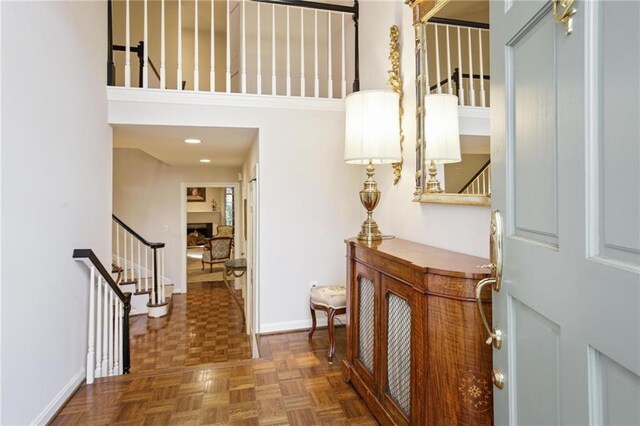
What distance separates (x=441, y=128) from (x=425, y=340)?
1.14m

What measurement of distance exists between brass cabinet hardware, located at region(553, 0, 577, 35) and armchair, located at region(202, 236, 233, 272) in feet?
26.0

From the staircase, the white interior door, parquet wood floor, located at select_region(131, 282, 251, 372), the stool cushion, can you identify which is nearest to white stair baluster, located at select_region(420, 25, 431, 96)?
the white interior door

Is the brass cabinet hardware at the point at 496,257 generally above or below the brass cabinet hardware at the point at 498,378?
above

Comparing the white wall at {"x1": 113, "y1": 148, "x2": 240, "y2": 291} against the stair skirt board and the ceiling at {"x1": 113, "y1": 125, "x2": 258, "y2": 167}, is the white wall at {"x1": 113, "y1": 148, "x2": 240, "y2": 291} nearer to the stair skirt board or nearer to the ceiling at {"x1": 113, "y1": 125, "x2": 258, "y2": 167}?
the ceiling at {"x1": 113, "y1": 125, "x2": 258, "y2": 167}

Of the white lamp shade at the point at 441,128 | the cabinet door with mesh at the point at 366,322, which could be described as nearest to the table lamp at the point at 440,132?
the white lamp shade at the point at 441,128

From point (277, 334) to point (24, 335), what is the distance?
1.89 m

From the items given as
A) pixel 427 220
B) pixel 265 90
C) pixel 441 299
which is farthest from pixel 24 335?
pixel 265 90

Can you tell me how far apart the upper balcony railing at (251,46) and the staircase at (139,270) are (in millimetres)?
2163

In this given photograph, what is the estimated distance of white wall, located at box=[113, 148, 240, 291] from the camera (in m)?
5.75

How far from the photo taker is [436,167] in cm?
201

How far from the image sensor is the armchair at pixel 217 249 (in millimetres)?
8047

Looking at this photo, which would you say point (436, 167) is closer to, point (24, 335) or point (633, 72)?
point (633, 72)

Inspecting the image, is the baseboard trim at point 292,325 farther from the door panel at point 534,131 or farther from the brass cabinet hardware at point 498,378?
the door panel at point 534,131

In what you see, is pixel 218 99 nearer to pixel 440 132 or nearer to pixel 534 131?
pixel 440 132
